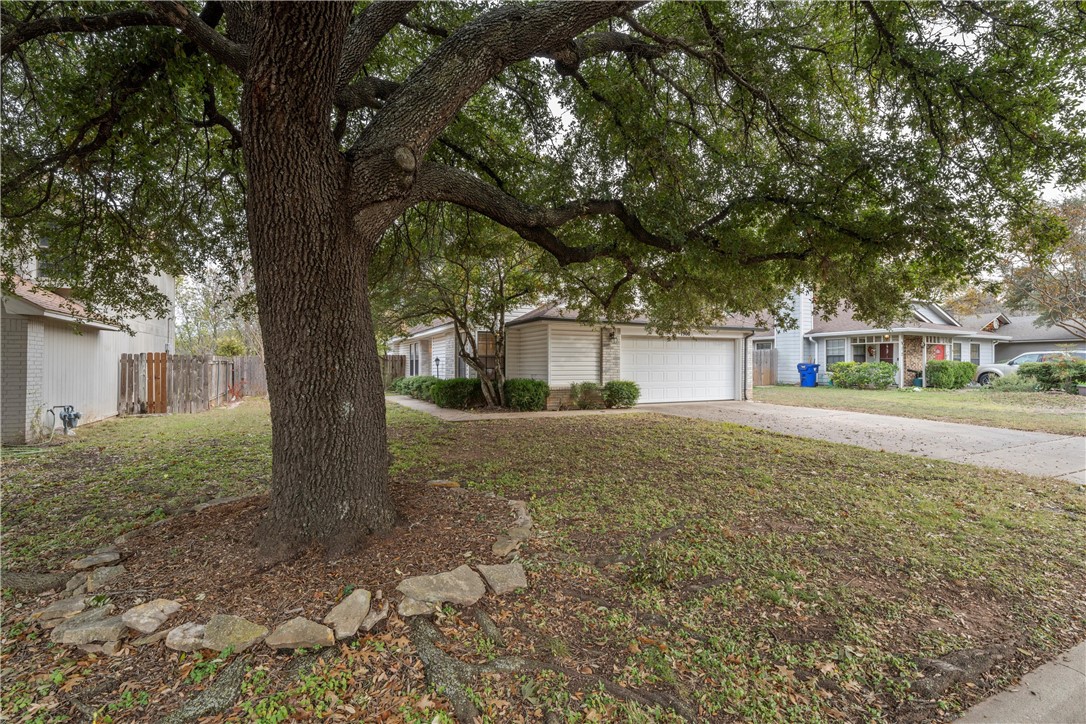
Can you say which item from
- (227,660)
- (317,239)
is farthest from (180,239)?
(227,660)

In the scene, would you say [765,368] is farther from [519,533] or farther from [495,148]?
[519,533]

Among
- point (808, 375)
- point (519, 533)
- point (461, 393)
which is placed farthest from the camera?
point (808, 375)

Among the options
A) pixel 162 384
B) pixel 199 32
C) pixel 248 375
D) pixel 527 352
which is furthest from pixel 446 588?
pixel 248 375

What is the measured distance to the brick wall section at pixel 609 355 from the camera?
12969mm

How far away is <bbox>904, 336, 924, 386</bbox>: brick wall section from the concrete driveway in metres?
10.4

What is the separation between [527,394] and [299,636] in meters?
9.81

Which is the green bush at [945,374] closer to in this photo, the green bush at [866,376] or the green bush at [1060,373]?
the green bush at [866,376]

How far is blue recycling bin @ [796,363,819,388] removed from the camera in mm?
21266

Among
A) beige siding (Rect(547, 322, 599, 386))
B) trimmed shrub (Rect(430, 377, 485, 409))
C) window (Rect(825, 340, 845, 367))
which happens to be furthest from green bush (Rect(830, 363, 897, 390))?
trimmed shrub (Rect(430, 377, 485, 409))

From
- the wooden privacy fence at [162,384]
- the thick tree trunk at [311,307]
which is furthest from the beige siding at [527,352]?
the thick tree trunk at [311,307]

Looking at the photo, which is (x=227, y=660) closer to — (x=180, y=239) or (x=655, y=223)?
(x=655, y=223)

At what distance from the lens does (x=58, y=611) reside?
253 centimetres

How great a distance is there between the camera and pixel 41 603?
269cm

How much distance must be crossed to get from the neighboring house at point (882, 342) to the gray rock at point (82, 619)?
18.9 metres
